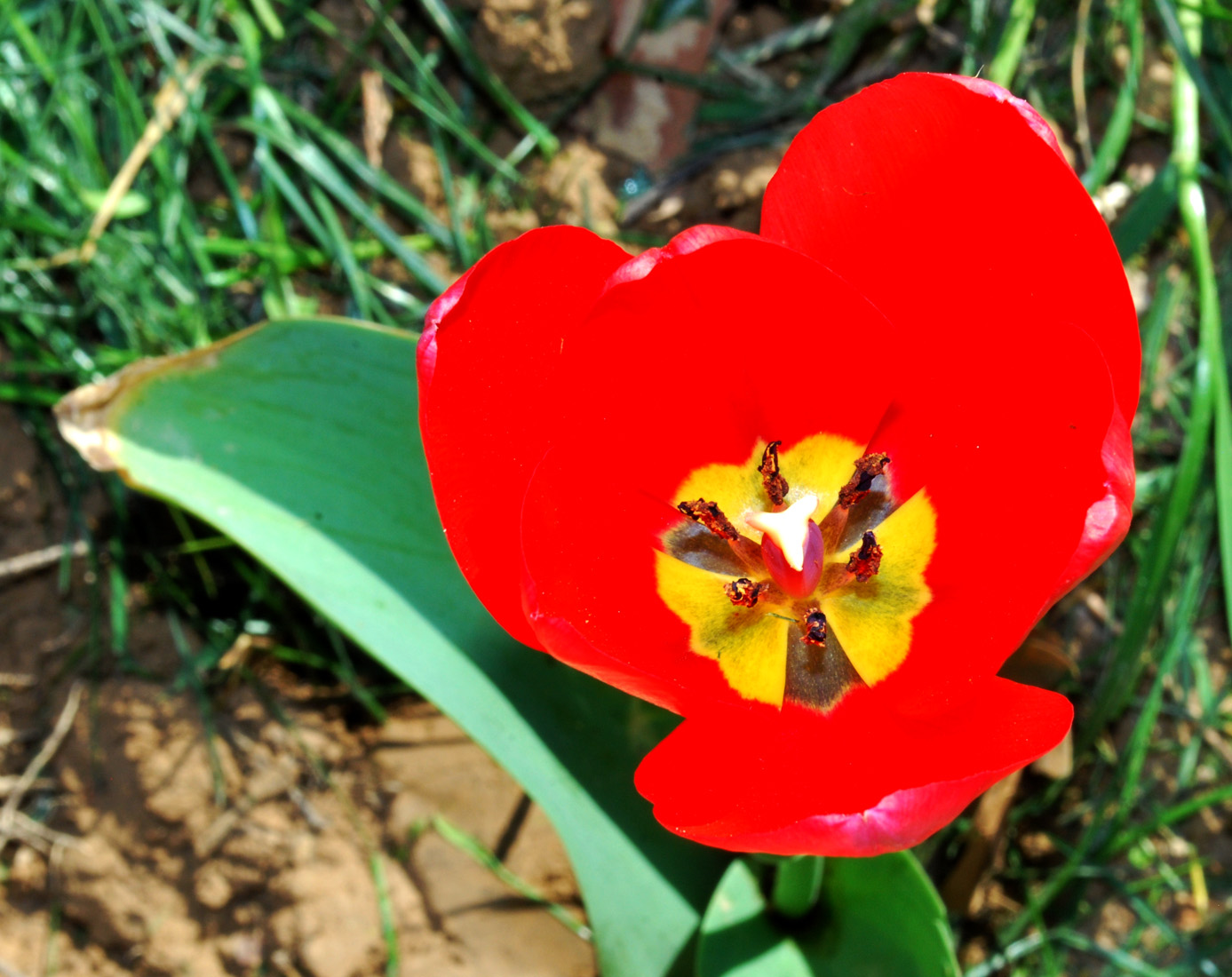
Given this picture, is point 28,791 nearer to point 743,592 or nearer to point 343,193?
point 343,193

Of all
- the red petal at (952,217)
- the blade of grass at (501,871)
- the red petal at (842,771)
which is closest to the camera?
the red petal at (842,771)

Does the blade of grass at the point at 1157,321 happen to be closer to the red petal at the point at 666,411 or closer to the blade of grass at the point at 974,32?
the blade of grass at the point at 974,32

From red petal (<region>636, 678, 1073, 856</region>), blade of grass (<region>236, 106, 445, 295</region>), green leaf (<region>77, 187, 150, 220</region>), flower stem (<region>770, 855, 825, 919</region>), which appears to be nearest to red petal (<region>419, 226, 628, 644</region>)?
red petal (<region>636, 678, 1073, 856</region>)

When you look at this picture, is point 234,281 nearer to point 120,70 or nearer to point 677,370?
point 120,70

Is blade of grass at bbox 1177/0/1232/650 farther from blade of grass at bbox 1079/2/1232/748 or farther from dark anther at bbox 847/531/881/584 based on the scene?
dark anther at bbox 847/531/881/584

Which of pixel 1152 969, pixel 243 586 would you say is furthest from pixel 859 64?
pixel 1152 969

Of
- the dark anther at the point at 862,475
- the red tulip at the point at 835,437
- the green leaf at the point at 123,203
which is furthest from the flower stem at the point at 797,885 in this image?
the green leaf at the point at 123,203
